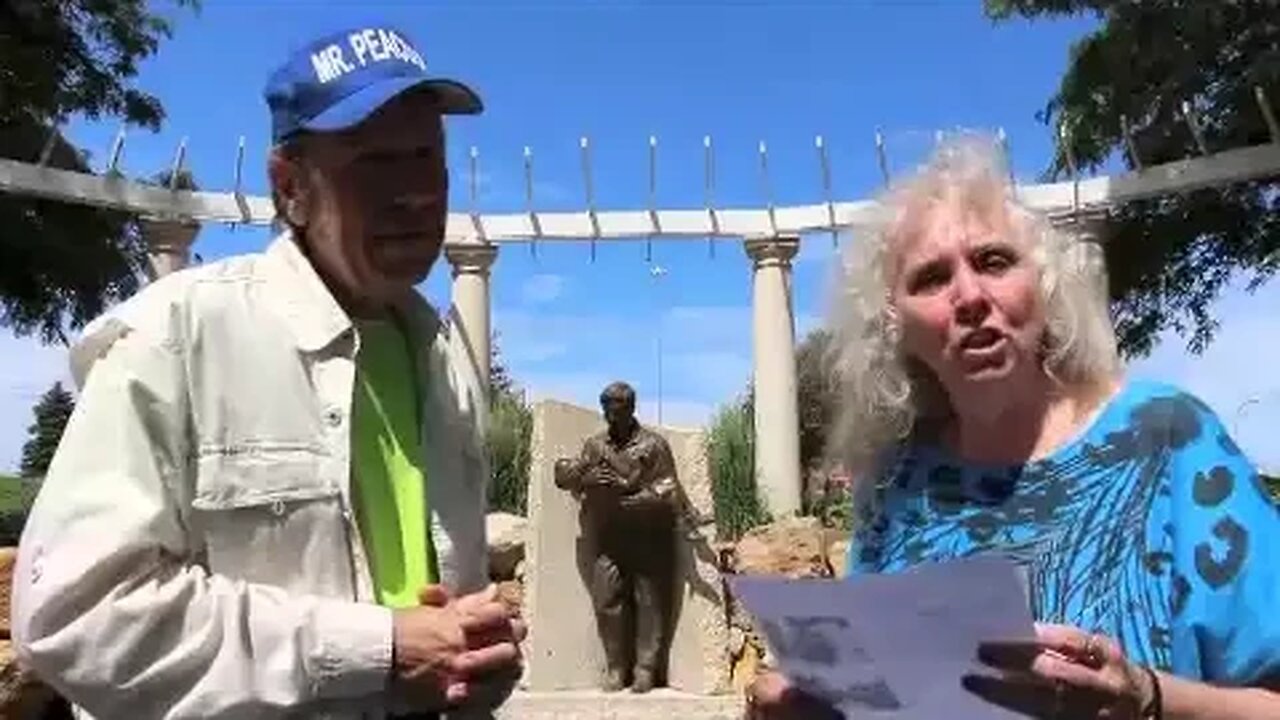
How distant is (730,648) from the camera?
11086 mm

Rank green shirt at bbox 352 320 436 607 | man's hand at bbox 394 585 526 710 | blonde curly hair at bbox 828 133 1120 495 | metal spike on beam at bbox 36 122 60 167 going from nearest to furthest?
1. man's hand at bbox 394 585 526 710
2. green shirt at bbox 352 320 436 607
3. blonde curly hair at bbox 828 133 1120 495
4. metal spike on beam at bbox 36 122 60 167

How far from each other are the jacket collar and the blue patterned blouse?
0.87 m

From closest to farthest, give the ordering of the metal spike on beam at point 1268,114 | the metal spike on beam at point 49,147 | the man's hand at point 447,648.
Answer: the man's hand at point 447,648 → the metal spike on beam at point 1268,114 → the metal spike on beam at point 49,147

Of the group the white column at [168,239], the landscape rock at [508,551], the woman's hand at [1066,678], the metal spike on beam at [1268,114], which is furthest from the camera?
the white column at [168,239]

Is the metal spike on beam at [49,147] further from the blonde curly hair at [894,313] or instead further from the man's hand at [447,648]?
the man's hand at [447,648]

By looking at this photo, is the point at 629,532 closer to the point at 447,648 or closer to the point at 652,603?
the point at 652,603

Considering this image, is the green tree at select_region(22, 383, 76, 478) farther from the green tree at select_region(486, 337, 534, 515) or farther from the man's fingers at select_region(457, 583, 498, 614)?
the man's fingers at select_region(457, 583, 498, 614)

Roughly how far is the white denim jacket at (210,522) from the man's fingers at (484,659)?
0.09m

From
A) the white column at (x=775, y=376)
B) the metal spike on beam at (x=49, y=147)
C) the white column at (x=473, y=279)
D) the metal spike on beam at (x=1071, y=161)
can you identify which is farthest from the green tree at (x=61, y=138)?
the metal spike on beam at (x=1071, y=161)

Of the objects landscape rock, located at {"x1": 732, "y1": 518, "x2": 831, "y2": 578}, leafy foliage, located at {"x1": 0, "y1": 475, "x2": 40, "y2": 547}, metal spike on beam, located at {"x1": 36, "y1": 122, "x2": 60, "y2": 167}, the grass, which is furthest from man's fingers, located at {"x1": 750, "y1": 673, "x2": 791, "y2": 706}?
the grass

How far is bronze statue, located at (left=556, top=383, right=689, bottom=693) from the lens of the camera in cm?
1059

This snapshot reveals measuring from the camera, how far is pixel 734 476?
19.1 m

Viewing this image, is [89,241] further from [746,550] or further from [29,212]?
[746,550]

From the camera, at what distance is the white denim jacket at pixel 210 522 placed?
178 centimetres
